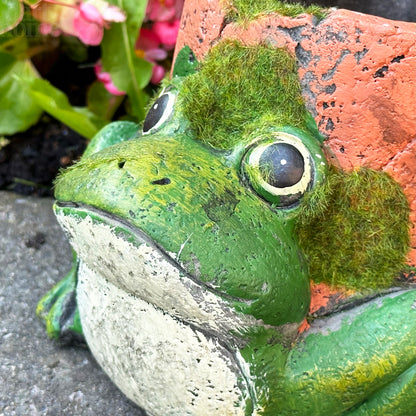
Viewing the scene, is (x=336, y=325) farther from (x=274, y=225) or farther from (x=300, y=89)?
(x=300, y=89)

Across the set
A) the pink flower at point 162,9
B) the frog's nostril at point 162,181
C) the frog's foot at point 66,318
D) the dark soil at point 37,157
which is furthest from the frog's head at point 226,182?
the dark soil at point 37,157

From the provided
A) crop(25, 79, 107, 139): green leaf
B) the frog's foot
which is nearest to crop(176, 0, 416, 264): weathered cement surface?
the frog's foot

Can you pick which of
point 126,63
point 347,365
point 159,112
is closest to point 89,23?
point 126,63

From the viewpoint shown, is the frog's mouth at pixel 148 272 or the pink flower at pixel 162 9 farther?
the pink flower at pixel 162 9

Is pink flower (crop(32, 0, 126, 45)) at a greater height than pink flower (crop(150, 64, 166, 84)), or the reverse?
pink flower (crop(32, 0, 126, 45))

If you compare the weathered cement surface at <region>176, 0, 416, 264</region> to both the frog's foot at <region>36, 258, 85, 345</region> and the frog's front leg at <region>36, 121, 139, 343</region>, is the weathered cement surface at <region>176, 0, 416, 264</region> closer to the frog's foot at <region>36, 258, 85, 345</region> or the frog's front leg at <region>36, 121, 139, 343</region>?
the frog's front leg at <region>36, 121, 139, 343</region>

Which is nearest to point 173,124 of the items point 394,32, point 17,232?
point 394,32

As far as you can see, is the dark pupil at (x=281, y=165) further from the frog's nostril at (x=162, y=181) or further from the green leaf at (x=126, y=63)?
the green leaf at (x=126, y=63)

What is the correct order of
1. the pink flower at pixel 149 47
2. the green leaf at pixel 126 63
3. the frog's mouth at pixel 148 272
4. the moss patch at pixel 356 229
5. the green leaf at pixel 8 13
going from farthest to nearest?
1. the pink flower at pixel 149 47
2. the green leaf at pixel 126 63
3. the green leaf at pixel 8 13
4. the moss patch at pixel 356 229
5. the frog's mouth at pixel 148 272
